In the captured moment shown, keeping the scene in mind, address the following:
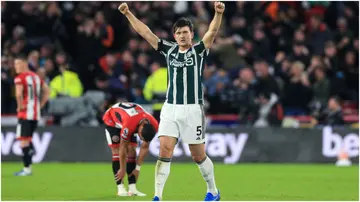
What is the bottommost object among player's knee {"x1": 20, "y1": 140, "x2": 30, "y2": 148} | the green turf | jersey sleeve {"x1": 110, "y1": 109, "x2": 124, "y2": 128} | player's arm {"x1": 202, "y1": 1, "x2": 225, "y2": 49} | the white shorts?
the green turf

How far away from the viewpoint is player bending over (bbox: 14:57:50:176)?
54.0 ft

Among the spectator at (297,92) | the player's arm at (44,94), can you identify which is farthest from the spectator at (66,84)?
the spectator at (297,92)

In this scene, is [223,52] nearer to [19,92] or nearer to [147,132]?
[19,92]

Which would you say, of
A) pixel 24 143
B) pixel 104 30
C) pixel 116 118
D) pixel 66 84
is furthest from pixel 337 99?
Answer: pixel 116 118

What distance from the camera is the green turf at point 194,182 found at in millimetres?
12492

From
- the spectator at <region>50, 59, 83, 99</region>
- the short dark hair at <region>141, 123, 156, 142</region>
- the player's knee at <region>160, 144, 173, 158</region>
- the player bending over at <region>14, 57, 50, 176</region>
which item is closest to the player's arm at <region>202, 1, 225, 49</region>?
the player's knee at <region>160, 144, 173, 158</region>

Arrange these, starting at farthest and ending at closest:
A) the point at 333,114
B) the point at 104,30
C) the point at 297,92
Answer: the point at 104,30 < the point at 297,92 < the point at 333,114

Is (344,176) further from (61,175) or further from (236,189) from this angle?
(61,175)

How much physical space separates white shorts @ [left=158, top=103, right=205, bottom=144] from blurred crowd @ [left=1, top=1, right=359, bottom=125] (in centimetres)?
953

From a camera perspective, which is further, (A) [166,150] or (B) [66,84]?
(B) [66,84]

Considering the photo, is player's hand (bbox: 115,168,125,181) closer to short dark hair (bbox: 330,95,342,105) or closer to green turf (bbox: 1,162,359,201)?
green turf (bbox: 1,162,359,201)

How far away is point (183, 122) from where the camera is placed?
34.5 feet

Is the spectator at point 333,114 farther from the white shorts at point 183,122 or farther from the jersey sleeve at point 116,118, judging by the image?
the white shorts at point 183,122

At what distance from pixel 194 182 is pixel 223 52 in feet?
25.1
